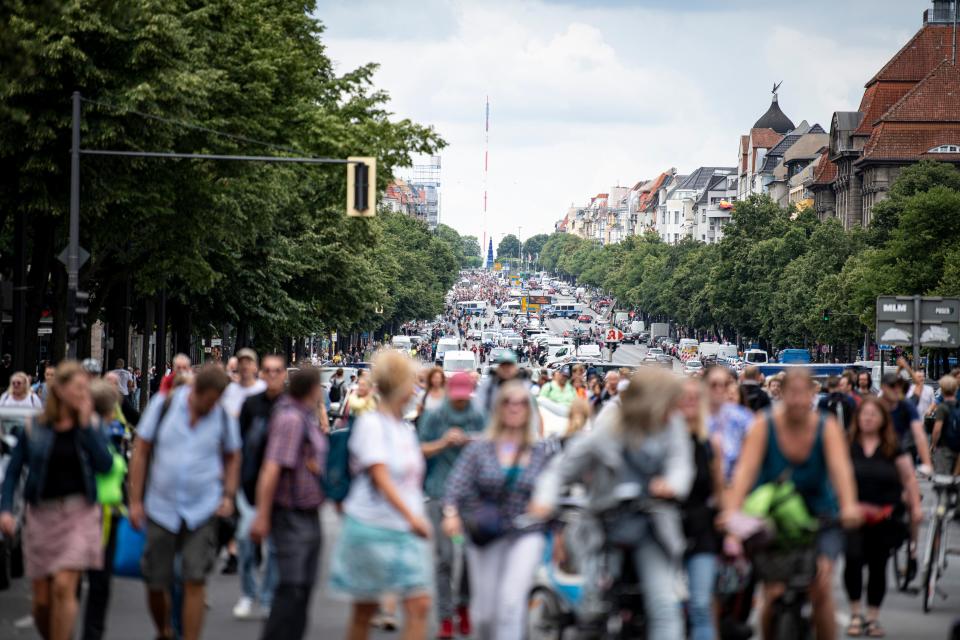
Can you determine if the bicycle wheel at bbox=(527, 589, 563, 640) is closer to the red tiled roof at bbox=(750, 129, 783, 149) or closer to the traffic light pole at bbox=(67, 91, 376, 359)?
the traffic light pole at bbox=(67, 91, 376, 359)

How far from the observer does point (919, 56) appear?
112812 millimetres

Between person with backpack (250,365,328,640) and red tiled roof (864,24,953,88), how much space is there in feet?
355

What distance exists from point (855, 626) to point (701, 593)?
349cm

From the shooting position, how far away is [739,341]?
124625 millimetres

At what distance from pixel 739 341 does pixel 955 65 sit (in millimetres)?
26330

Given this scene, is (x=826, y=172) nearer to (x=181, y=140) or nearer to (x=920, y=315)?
(x=920, y=315)

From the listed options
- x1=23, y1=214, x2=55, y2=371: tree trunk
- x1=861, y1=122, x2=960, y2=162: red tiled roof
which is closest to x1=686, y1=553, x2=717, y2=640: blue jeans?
x1=23, y1=214, x2=55, y2=371: tree trunk

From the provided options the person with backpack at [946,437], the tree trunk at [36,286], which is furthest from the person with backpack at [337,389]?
the person with backpack at [946,437]

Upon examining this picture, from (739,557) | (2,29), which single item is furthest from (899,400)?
(2,29)

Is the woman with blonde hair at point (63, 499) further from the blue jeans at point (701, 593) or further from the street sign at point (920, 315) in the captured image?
the street sign at point (920, 315)

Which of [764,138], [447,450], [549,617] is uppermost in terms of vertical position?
[764,138]

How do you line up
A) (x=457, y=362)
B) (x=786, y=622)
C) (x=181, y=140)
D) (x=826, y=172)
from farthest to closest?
(x=826, y=172), (x=457, y=362), (x=181, y=140), (x=786, y=622)

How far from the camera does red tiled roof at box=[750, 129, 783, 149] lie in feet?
564

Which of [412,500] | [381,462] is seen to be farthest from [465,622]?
[381,462]
